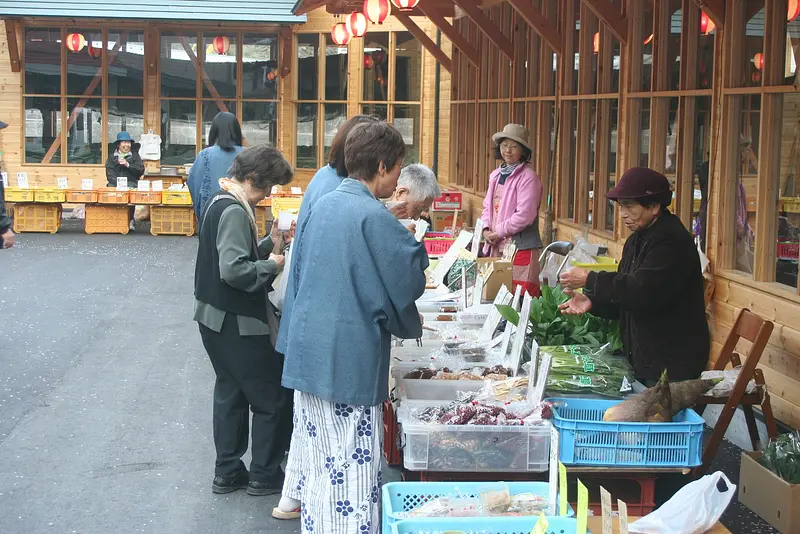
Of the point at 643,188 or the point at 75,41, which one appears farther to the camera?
the point at 75,41

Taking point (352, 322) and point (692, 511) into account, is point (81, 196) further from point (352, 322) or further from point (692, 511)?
point (692, 511)

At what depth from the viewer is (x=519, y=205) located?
8.83 meters

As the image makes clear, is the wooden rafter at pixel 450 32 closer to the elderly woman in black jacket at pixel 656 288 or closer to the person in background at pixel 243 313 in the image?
the person in background at pixel 243 313

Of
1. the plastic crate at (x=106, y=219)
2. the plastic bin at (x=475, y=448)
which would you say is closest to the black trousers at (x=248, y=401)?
the plastic bin at (x=475, y=448)

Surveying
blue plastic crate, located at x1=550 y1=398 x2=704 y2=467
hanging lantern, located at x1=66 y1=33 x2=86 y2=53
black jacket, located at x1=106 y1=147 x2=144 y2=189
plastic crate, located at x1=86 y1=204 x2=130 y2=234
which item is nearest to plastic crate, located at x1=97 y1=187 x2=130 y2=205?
plastic crate, located at x1=86 y1=204 x2=130 y2=234

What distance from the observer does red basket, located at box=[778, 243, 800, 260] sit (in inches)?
249

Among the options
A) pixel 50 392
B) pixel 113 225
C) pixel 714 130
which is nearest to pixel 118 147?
pixel 113 225

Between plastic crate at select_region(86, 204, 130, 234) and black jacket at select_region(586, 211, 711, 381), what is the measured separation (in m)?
15.0

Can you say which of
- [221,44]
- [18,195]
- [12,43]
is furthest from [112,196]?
[12,43]

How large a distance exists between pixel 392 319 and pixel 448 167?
1475 centimetres

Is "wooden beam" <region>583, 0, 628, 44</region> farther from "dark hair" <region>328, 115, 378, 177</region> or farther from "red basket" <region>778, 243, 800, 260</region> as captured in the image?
"dark hair" <region>328, 115, 378, 177</region>

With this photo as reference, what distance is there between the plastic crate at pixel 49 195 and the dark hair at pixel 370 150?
1528 centimetres

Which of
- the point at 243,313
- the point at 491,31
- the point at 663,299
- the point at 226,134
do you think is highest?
the point at 491,31

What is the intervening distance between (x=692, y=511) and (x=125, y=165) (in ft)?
55.8
